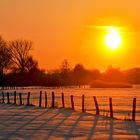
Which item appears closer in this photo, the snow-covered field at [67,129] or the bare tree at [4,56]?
the snow-covered field at [67,129]

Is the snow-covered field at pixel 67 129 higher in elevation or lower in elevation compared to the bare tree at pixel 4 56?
lower

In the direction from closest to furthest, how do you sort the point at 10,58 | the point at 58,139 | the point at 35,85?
the point at 58,139 → the point at 10,58 → the point at 35,85

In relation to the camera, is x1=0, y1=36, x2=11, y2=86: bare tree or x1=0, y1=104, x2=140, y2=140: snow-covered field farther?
x1=0, y1=36, x2=11, y2=86: bare tree

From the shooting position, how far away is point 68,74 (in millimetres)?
180625

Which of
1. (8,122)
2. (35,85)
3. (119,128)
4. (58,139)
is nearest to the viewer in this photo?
(58,139)

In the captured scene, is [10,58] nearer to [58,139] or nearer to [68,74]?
[68,74]

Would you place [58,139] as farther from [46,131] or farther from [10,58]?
[10,58]

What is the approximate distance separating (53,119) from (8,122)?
3094 millimetres

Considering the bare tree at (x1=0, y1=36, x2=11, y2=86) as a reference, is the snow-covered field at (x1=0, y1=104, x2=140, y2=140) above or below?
below

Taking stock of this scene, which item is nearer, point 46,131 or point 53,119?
point 46,131

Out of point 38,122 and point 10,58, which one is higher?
point 10,58

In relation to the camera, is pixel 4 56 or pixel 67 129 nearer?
pixel 67 129

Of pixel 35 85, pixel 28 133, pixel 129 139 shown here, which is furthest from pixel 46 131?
pixel 35 85

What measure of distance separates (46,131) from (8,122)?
4.58 metres
